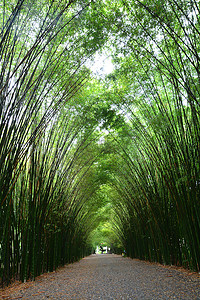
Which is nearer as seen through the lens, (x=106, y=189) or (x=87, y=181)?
(x=87, y=181)

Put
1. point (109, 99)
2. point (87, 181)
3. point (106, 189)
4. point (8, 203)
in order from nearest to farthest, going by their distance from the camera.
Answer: point (8, 203)
point (109, 99)
point (87, 181)
point (106, 189)

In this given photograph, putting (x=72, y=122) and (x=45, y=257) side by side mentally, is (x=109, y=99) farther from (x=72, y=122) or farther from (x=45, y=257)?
(x=45, y=257)

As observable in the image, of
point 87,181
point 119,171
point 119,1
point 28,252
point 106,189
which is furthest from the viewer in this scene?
point 106,189

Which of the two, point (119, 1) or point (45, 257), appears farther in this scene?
point (45, 257)

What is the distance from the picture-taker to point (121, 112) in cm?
509

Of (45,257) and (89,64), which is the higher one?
(89,64)

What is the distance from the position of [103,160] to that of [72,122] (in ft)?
9.63

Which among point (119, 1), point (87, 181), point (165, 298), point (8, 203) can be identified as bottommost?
point (165, 298)

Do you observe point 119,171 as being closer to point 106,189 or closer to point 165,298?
point 106,189

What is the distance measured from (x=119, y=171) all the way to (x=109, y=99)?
3354 mm

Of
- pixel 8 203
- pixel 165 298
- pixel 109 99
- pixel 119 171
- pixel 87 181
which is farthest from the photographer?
pixel 87 181

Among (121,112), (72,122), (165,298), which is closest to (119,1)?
(121,112)

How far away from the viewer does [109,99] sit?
488 centimetres

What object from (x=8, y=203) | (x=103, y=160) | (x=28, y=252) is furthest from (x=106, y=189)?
(x=8, y=203)
